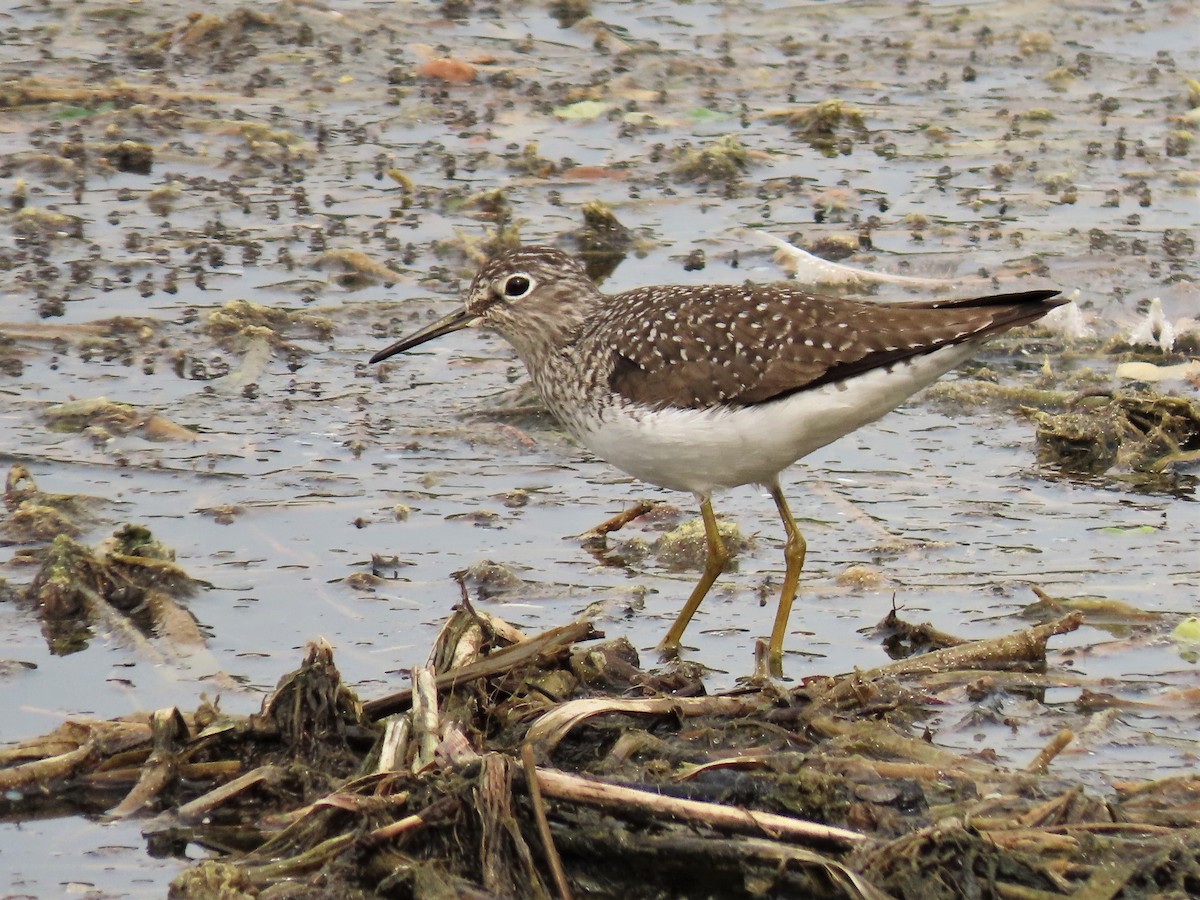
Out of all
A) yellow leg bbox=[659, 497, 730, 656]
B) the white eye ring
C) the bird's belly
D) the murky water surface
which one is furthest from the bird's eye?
yellow leg bbox=[659, 497, 730, 656]

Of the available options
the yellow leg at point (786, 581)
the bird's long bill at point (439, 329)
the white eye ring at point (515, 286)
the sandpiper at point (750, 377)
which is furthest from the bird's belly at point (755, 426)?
the bird's long bill at point (439, 329)

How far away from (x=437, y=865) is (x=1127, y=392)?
A: 503 cm

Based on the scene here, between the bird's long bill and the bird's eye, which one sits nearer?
the bird's eye

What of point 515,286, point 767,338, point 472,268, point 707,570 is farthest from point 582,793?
point 472,268

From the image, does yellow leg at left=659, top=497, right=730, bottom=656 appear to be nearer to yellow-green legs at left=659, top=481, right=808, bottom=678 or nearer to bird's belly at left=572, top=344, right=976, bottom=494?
yellow-green legs at left=659, top=481, right=808, bottom=678

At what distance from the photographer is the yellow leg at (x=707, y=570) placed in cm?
700

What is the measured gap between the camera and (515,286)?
8.08 m

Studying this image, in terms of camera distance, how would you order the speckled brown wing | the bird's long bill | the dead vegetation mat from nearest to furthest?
the dead vegetation mat
the speckled brown wing
the bird's long bill

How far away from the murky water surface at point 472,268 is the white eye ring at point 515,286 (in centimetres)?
86

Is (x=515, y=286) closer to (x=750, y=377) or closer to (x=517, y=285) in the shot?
(x=517, y=285)

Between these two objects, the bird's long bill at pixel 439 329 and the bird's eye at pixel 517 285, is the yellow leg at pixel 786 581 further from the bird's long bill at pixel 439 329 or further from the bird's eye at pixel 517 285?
the bird's long bill at pixel 439 329

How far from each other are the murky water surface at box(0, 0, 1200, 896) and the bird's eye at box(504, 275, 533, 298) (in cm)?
87

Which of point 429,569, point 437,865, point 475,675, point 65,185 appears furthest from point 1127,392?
point 65,185

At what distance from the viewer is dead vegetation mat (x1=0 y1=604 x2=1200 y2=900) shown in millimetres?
5047
